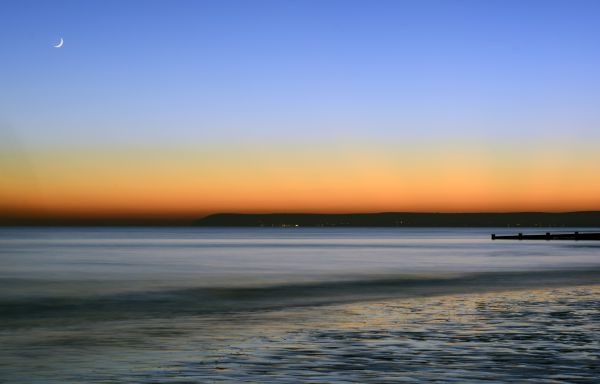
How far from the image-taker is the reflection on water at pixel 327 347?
1730cm

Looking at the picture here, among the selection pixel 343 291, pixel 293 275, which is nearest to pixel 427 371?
pixel 343 291

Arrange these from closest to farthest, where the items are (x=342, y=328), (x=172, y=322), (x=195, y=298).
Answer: (x=342, y=328) < (x=172, y=322) < (x=195, y=298)

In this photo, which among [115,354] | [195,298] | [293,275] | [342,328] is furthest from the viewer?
[293,275]

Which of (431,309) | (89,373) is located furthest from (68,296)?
(89,373)

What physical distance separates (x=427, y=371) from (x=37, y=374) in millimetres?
8088

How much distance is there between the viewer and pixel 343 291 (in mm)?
45250

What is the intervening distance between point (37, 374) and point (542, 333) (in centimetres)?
1350

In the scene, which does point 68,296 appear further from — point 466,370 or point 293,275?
point 466,370

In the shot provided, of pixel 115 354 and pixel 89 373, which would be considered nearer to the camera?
pixel 89 373

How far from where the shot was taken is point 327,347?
21156 mm

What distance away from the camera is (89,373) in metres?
17.7

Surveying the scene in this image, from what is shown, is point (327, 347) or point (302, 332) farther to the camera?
point (302, 332)

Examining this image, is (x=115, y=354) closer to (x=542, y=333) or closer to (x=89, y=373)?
(x=89, y=373)

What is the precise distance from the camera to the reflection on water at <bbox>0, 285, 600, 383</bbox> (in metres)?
17.3
